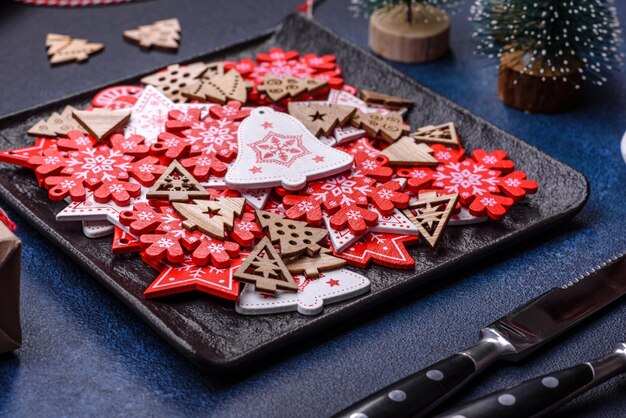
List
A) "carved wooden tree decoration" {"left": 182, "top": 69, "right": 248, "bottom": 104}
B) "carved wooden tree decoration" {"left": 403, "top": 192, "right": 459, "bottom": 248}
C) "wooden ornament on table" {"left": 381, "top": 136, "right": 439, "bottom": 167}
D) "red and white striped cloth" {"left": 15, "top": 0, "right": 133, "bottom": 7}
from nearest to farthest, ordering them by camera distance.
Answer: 1. "carved wooden tree decoration" {"left": 403, "top": 192, "right": 459, "bottom": 248}
2. "wooden ornament on table" {"left": 381, "top": 136, "right": 439, "bottom": 167}
3. "carved wooden tree decoration" {"left": 182, "top": 69, "right": 248, "bottom": 104}
4. "red and white striped cloth" {"left": 15, "top": 0, "right": 133, "bottom": 7}

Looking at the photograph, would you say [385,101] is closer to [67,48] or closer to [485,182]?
[485,182]

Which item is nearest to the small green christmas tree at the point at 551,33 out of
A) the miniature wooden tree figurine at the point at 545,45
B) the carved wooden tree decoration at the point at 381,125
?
the miniature wooden tree figurine at the point at 545,45

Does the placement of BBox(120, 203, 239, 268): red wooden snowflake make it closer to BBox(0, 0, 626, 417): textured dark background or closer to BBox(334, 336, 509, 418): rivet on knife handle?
BBox(0, 0, 626, 417): textured dark background

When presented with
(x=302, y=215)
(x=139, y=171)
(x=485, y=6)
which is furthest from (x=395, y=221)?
(x=485, y=6)

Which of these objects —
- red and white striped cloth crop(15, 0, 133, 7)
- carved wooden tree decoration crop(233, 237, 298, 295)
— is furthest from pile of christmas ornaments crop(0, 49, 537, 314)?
red and white striped cloth crop(15, 0, 133, 7)

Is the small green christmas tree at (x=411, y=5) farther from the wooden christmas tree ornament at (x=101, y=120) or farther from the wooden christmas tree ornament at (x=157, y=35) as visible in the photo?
the wooden christmas tree ornament at (x=101, y=120)

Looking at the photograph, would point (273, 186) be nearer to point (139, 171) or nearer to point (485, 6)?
point (139, 171)

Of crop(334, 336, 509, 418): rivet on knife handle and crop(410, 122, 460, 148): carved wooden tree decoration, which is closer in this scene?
crop(334, 336, 509, 418): rivet on knife handle

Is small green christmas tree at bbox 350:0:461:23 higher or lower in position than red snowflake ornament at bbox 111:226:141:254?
higher
